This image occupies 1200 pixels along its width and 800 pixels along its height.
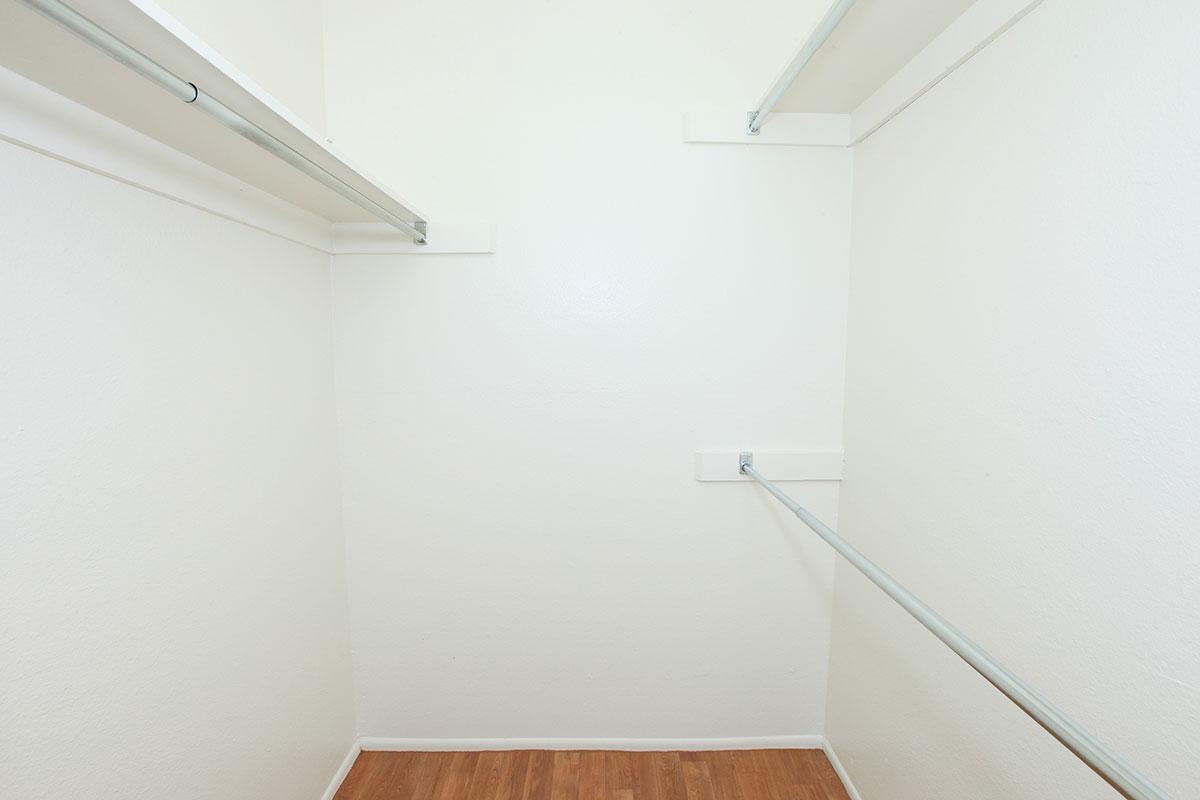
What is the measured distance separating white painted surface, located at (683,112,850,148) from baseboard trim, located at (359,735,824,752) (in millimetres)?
2074

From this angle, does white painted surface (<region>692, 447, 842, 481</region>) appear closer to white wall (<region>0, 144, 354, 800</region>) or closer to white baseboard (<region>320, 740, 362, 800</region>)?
white wall (<region>0, 144, 354, 800</region>)

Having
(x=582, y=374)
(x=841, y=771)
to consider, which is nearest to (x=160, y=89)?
(x=582, y=374)

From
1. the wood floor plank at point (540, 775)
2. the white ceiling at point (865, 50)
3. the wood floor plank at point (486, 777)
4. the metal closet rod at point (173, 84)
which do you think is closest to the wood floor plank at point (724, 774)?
the wood floor plank at point (540, 775)

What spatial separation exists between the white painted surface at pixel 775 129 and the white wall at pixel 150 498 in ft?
4.26

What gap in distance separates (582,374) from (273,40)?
4.17 feet

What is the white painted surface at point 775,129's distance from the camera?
1510 millimetres

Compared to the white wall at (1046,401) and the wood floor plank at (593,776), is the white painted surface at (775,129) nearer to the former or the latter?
the white wall at (1046,401)

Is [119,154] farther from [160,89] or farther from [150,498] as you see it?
[150,498]

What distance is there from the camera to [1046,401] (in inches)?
34.2

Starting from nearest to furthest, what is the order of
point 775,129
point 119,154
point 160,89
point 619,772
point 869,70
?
point 160,89
point 119,154
point 869,70
point 775,129
point 619,772

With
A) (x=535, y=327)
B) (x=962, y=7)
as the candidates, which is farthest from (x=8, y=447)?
(x=962, y=7)

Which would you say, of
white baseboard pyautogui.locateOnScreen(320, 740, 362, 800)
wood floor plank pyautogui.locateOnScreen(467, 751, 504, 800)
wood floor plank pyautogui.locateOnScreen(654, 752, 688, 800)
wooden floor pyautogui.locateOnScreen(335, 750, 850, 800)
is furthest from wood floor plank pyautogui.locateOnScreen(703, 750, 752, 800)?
white baseboard pyautogui.locateOnScreen(320, 740, 362, 800)

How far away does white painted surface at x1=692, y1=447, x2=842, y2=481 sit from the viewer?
160 cm

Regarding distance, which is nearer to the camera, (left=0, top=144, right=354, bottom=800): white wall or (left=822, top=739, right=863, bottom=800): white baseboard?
(left=0, top=144, right=354, bottom=800): white wall
